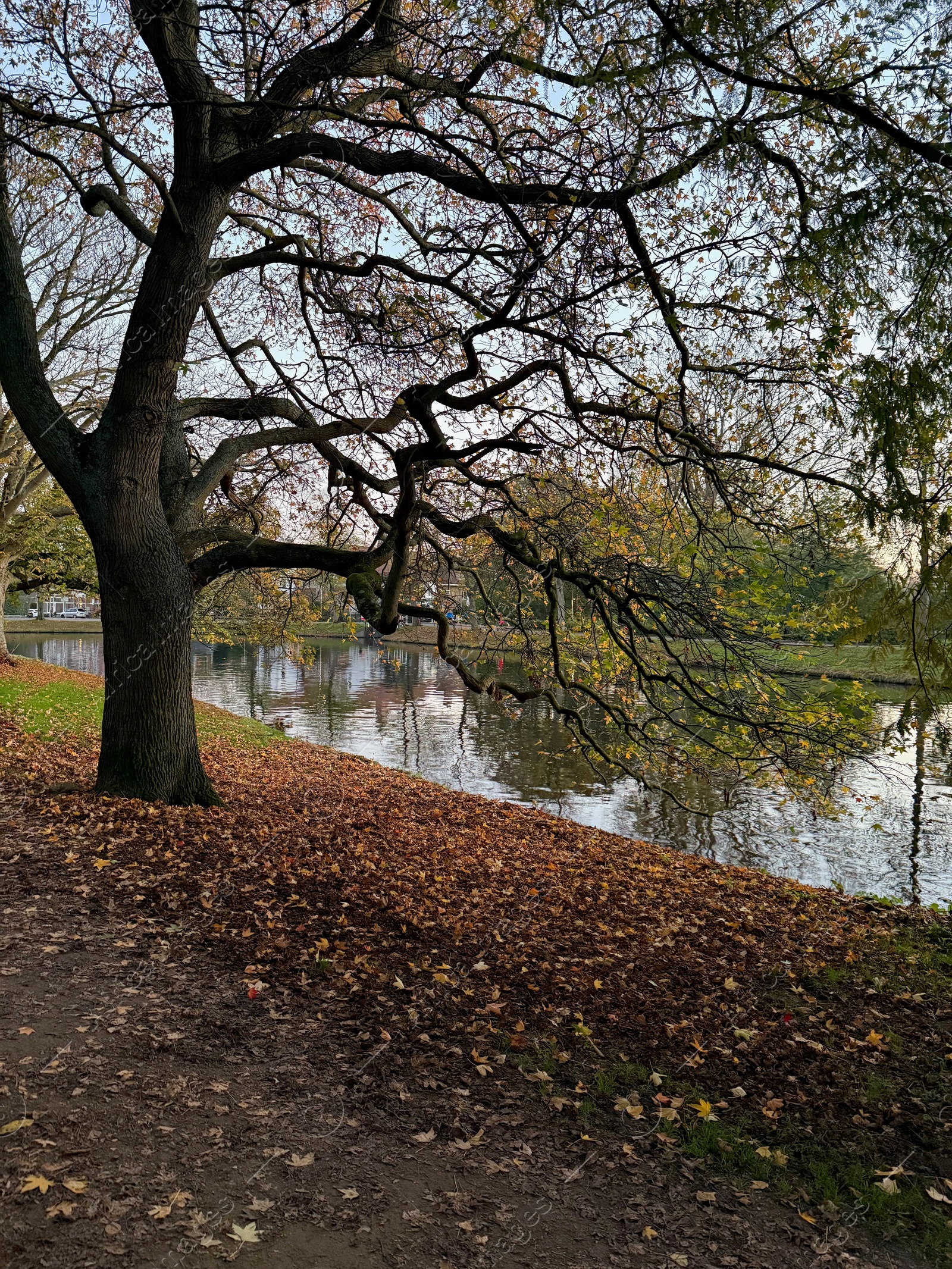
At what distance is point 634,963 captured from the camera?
5.54 m

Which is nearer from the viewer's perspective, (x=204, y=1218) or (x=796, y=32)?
(x=204, y=1218)

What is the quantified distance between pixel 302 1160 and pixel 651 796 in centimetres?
1269

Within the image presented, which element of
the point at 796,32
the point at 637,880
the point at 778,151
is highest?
the point at 796,32

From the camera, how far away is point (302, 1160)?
11.2 ft

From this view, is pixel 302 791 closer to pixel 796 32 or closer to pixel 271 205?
pixel 271 205

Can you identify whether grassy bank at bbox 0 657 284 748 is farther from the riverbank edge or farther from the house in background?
the house in background

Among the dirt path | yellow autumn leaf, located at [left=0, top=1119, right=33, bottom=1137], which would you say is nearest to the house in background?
the dirt path

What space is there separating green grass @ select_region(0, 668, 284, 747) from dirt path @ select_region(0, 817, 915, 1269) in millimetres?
8572

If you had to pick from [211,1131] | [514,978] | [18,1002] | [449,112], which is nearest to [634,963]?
[514,978]

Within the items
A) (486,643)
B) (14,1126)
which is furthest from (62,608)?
(14,1126)

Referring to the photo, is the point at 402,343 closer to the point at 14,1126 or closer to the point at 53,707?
the point at 14,1126

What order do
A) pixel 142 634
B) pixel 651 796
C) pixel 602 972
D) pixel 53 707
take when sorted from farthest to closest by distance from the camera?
pixel 651 796, pixel 53 707, pixel 142 634, pixel 602 972

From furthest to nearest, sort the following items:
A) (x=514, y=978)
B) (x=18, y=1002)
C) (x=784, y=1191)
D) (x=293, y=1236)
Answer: (x=514, y=978) < (x=18, y=1002) < (x=784, y=1191) < (x=293, y=1236)

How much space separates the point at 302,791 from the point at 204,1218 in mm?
7346
